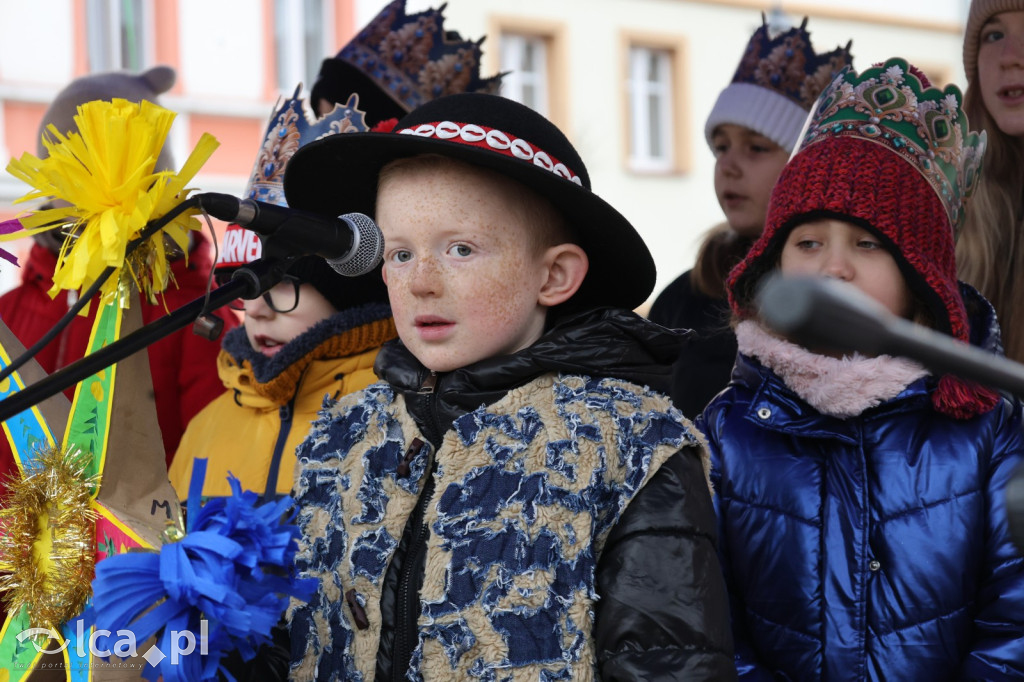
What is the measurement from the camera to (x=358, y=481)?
205 centimetres

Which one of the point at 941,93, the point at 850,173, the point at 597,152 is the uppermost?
the point at 941,93

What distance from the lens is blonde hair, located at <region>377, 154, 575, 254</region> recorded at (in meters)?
2.04

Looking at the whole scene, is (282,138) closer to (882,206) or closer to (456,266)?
(456,266)

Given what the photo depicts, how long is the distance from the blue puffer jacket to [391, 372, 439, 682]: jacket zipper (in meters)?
0.70

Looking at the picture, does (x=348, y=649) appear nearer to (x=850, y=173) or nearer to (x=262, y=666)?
(x=262, y=666)

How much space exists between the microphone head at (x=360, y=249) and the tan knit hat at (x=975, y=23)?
1985 millimetres

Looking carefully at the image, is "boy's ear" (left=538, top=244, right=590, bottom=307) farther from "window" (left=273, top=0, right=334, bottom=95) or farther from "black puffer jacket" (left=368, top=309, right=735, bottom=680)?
"window" (left=273, top=0, right=334, bottom=95)

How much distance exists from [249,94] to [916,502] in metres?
10.6

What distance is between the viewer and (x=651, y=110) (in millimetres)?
15414

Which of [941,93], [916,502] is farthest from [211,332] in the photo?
[941,93]

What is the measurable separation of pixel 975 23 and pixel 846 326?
8.87ft

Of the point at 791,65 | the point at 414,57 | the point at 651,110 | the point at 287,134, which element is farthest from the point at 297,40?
the point at 287,134

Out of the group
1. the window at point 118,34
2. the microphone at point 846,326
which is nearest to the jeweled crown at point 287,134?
the microphone at point 846,326

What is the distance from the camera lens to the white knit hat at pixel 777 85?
353 centimetres
